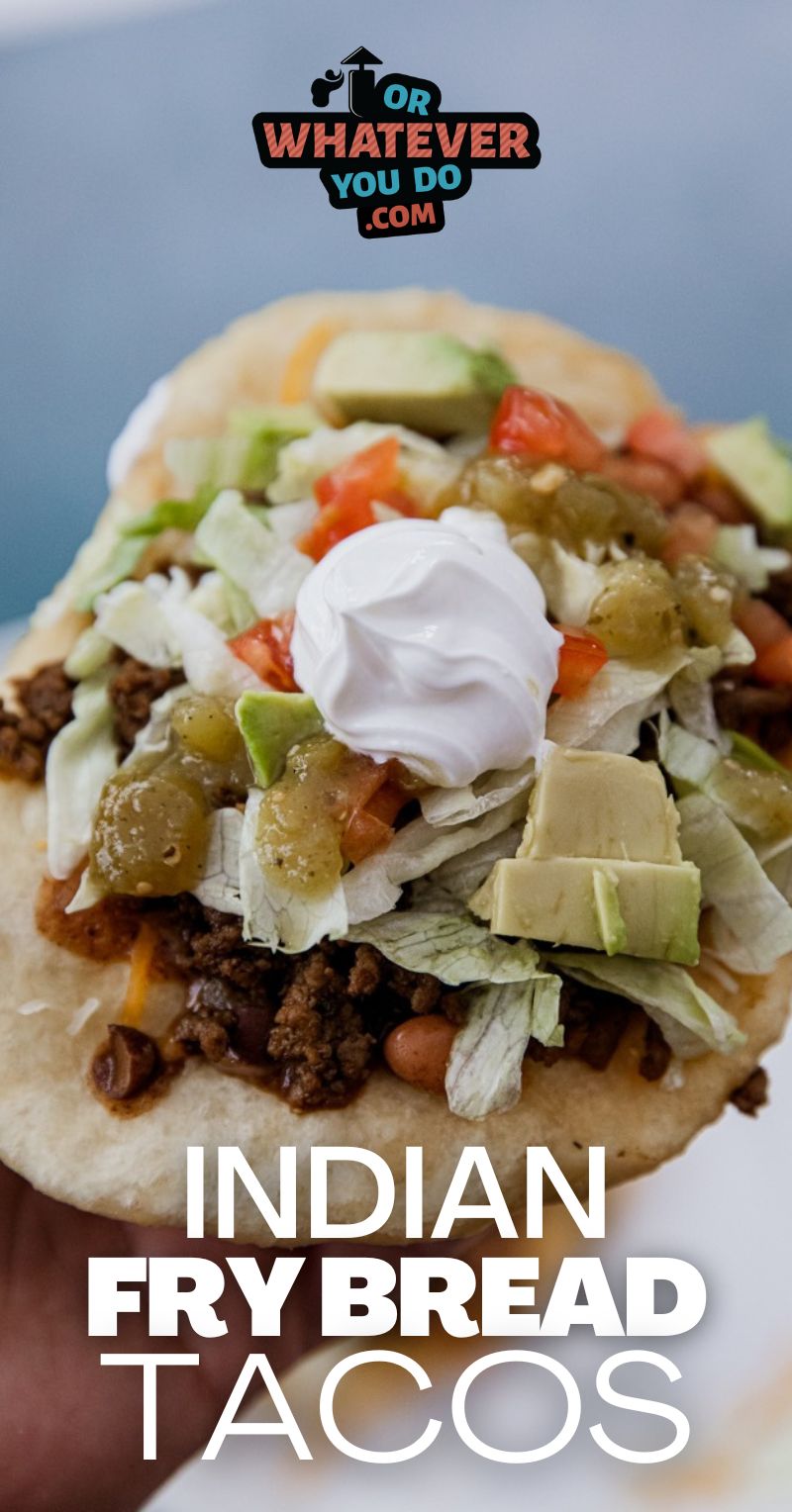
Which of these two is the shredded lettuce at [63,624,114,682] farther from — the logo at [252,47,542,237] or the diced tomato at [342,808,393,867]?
the logo at [252,47,542,237]

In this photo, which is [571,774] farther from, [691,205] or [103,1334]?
[691,205]

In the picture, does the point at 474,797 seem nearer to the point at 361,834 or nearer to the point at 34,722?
the point at 361,834

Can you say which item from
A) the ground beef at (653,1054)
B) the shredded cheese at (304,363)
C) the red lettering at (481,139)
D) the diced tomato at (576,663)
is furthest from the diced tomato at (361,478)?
the ground beef at (653,1054)

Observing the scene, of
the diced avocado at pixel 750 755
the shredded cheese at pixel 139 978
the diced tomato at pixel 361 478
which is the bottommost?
the shredded cheese at pixel 139 978

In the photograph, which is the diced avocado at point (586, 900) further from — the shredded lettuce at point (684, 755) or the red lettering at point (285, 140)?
the red lettering at point (285, 140)

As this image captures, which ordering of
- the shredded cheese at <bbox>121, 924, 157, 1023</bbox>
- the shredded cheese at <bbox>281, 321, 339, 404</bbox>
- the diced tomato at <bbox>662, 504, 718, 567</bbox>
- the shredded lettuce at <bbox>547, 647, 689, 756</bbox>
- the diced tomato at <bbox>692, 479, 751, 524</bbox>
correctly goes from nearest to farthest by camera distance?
the shredded lettuce at <bbox>547, 647, 689, 756</bbox>, the shredded cheese at <bbox>121, 924, 157, 1023</bbox>, the diced tomato at <bbox>662, 504, 718, 567</bbox>, the diced tomato at <bbox>692, 479, 751, 524</bbox>, the shredded cheese at <bbox>281, 321, 339, 404</bbox>

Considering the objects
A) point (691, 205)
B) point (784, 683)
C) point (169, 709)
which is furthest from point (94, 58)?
point (784, 683)

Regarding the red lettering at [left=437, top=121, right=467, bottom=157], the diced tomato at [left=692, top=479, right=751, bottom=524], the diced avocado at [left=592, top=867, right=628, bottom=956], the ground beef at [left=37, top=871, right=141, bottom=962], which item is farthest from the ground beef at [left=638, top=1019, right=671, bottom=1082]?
the red lettering at [left=437, top=121, right=467, bottom=157]

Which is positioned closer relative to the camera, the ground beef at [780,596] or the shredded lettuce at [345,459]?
the shredded lettuce at [345,459]
